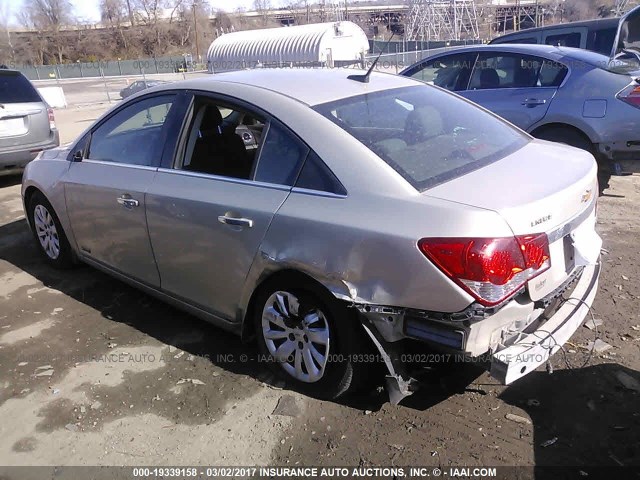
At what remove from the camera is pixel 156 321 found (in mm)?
3941

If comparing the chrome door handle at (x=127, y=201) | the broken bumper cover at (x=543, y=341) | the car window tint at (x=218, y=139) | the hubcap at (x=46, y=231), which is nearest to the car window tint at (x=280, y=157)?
the car window tint at (x=218, y=139)

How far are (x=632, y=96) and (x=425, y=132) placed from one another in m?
3.54

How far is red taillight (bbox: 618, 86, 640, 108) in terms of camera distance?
17.7 ft

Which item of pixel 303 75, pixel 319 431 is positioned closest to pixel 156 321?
pixel 319 431

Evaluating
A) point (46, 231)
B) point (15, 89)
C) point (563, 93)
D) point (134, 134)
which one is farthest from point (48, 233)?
point (563, 93)

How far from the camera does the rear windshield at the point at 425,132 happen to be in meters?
2.68

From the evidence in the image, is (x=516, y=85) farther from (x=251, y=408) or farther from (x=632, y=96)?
(x=251, y=408)

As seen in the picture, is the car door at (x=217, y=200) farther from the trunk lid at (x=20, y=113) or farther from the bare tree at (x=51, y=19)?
the bare tree at (x=51, y=19)

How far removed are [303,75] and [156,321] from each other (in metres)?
2.01

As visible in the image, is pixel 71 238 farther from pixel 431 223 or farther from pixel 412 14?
pixel 412 14

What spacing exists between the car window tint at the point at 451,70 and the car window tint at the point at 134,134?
3.73 m

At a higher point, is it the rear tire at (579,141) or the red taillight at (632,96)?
the red taillight at (632,96)

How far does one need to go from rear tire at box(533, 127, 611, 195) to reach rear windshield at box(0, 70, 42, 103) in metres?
7.15

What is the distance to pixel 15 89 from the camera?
26.5ft
